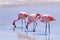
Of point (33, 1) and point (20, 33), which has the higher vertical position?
point (33, 1)

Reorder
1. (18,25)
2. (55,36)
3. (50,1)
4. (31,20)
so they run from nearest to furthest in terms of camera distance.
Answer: (55,36) < (31,20) < (18,25) < (50,1)

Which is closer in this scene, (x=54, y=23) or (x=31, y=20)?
(x=31, y=20)

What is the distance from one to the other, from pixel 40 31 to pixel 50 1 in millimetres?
8515

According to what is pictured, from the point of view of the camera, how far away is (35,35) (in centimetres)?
676

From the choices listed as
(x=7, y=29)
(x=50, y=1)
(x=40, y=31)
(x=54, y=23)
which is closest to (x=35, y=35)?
(x=40, y=31)

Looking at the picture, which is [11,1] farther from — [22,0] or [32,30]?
[32,30]

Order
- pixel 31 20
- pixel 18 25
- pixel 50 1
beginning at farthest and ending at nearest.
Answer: pixel 50 1 < pixel 18 25 < pixel 31 20

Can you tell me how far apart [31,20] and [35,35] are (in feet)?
1.80

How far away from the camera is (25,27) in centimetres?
752

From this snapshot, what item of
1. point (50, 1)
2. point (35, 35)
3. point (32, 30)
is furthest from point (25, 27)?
point (50, 1)

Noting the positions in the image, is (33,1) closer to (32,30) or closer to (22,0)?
(22,0)

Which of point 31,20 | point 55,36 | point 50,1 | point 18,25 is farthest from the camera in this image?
point 50,1

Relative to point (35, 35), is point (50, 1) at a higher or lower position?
higher

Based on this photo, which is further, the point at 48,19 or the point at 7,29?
the point at 7,29
